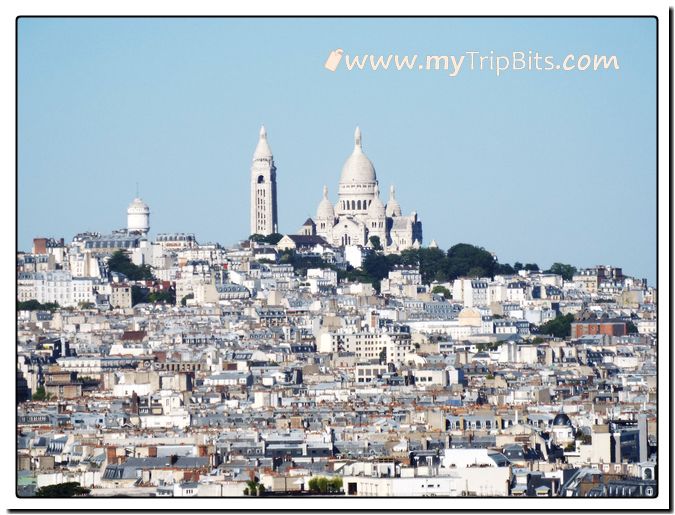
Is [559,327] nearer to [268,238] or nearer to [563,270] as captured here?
[563,270]

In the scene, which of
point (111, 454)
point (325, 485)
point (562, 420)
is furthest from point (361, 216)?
point (325, 485)

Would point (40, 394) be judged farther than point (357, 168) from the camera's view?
No

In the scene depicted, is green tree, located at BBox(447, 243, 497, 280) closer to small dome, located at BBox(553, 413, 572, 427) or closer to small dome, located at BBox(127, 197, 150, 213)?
small dome, located at BBox(127, 197, 150, 213)

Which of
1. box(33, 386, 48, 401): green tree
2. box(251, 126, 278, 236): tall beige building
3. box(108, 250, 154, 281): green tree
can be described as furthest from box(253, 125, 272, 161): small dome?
box(33, 386, 48, 401): green tree

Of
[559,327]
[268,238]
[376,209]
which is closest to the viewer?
[559,327]

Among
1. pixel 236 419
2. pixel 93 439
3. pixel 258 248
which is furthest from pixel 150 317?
pixel 93 439

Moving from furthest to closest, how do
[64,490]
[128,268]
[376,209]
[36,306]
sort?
[376,209]
[128,268]
[36,306]
[64,490]
